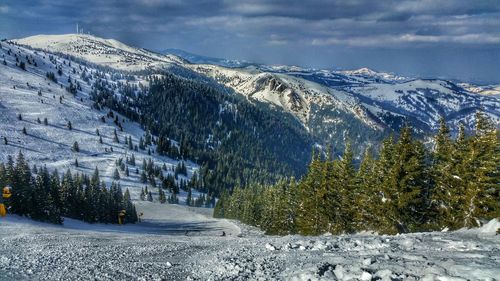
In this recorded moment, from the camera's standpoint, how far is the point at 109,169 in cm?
18225

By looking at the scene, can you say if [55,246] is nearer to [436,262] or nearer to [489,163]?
[436,262]

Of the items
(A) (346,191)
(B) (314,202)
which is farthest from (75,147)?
(A) (346,191)

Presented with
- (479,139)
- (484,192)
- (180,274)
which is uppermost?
(479,139)

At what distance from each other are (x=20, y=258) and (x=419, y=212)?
3691 centimetres

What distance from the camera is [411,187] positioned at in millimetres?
41094

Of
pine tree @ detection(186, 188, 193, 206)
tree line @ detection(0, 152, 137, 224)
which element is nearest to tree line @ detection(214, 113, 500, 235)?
tree line @ detection(0, 152, 137, 224)

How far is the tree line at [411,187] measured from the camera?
120 feet

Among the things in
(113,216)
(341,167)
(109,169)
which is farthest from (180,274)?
(109,169)

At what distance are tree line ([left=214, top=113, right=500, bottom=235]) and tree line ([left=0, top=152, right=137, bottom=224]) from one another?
131ft

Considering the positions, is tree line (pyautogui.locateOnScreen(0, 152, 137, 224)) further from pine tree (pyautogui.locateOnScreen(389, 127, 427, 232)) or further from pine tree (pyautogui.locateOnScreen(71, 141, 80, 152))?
pine tree (pyautogui.locateOnScreen(71, 141, 80, 152))

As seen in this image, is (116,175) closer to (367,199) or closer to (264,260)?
(367,199)

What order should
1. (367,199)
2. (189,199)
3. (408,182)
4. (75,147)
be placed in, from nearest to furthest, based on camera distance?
1. (408,182)
2. (367,199)
3. (189,199)
4. (75,147)

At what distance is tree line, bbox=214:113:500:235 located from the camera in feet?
120

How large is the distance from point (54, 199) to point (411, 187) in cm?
6094
